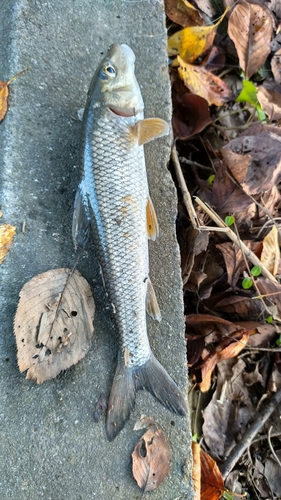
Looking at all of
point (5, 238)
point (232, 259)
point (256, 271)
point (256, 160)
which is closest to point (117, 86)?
point (5, 238)

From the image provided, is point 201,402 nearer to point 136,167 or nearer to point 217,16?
point 136,167

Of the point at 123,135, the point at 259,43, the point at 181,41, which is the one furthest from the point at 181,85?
the point at 123,135

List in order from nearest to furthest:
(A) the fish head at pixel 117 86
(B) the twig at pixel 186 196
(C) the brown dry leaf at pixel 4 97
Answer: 1. (A) the fish head at pixel 117 86
2. (C) the brown dry leaf at pixel 4 97
3. (B) the twig at pixel 186 196

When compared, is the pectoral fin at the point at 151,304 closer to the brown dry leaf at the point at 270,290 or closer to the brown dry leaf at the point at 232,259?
the brown dry leaf at the point at 232,259

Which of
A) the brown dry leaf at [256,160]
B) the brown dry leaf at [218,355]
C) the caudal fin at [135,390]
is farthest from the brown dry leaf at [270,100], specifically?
the caudal fin at [135,390]

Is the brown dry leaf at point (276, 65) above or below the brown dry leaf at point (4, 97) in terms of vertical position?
above

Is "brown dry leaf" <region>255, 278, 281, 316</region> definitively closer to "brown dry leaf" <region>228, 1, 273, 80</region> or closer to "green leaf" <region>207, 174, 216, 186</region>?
"green leaf" <region>207, 174, 216, 186</region>

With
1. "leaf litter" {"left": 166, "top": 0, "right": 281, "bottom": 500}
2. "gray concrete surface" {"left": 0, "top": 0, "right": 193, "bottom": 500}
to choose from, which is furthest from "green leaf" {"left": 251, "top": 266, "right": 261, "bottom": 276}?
"gray concrete surface" {"left": 0, "top": 0, "right": 193, "bottom": 500}
